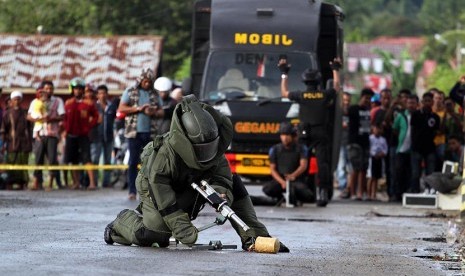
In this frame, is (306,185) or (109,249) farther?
(306,185)

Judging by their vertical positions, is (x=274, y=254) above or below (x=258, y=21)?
below

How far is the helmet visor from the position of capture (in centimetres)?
1175

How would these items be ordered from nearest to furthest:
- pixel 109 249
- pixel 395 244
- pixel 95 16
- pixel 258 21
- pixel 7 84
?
pixel 109 249 → pixel 395 244 → pixel 258 21 → pixel 7 84 → pixel 95 16

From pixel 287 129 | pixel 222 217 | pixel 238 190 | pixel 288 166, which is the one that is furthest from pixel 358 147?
pixel 222 217

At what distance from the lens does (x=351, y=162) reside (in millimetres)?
26453

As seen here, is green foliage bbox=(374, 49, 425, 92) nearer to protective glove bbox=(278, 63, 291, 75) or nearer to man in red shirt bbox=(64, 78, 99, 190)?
man in red shirt bbox=(64, 78, 99, 190)

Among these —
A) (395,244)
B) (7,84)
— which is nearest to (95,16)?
(7,84)

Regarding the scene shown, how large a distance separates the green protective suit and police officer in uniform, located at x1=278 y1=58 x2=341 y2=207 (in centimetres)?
1010

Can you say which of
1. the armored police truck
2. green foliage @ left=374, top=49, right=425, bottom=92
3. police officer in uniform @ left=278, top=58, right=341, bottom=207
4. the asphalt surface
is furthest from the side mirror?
green foliage @ left=374, top=49, right=425, bottom=92

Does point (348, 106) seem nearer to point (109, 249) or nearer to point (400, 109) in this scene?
point (400, 109)

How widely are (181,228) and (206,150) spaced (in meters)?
0.68

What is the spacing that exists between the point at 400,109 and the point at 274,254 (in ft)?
46.8

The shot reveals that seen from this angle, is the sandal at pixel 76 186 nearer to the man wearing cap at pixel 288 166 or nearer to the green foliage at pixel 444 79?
the man wearing cap at pixel 288 166

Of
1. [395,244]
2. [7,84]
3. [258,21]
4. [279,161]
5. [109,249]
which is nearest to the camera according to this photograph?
[109,249]
